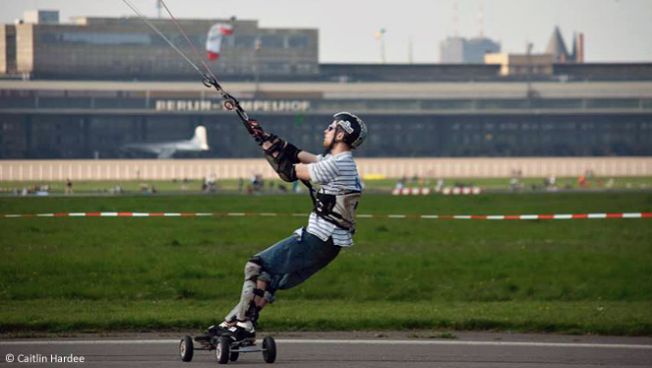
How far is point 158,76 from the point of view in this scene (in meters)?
162

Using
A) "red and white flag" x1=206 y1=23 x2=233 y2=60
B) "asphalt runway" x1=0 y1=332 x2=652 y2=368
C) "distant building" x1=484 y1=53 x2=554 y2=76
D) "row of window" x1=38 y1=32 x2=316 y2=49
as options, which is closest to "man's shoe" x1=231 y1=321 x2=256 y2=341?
"asphalt runway" x1=0 y1=332 x2=652 y2=368

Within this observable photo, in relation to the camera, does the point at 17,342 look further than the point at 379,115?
No

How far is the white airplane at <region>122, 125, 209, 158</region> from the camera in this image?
484ft

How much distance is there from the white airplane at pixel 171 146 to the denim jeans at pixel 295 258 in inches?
5242

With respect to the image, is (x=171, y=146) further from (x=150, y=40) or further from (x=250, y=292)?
(x=250, y=292)

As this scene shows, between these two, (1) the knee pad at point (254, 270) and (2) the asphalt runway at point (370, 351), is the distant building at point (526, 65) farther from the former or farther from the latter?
(1) the knee pad at point (254, 270)

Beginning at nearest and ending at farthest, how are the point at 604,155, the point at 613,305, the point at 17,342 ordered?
the point at 17,342
the point at 613,305
the point at 604,155

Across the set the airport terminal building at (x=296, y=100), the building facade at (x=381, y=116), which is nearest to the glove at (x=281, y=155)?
the airport terminal building at (x=296, y=100)

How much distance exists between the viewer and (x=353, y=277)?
80.6 feet

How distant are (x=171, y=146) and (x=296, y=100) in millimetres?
19784

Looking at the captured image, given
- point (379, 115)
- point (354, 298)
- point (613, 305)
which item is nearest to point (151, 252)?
point (354, 298)

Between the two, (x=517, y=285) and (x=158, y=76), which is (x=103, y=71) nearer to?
(x=158, y=76)

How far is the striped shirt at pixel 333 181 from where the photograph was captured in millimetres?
13727

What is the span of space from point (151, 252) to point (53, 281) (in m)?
5.71
